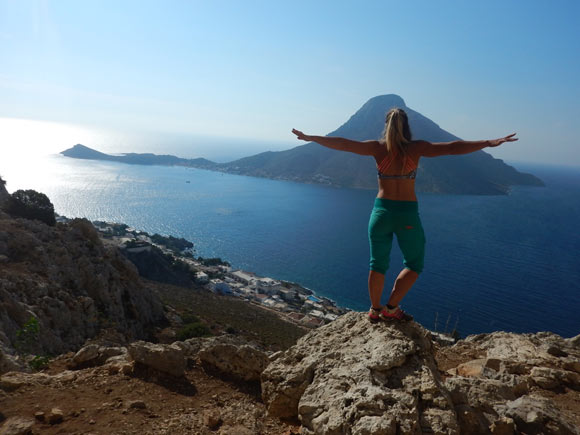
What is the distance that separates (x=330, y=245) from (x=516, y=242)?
33.9 meters

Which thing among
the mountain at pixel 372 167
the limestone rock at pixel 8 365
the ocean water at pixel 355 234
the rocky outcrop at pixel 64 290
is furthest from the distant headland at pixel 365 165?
the limestone rock at pixel 8 365

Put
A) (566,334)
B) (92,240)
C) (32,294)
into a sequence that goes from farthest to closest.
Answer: (566,334) → (92,240) → (32,294)

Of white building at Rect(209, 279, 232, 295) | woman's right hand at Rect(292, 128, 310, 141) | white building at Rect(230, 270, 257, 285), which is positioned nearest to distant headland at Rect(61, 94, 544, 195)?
white building at Rect(230, 270, 257, 285)

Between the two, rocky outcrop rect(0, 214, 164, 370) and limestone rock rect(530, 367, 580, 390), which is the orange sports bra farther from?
rocky outcrop rect(0, 214, 164, 370)

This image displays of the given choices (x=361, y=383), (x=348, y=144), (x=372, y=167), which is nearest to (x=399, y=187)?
(x=348, y=144)

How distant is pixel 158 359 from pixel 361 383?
9.22 feet

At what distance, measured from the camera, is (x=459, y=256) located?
2195 inches

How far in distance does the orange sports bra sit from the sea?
1188 inches

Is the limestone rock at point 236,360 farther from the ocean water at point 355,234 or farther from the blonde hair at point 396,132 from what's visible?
the ocean water at point 355,234

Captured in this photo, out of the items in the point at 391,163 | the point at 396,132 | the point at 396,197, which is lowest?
the point at 396,197

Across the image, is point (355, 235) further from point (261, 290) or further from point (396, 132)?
point (396, 132)

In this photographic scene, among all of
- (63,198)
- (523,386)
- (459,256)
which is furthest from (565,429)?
(63,198)

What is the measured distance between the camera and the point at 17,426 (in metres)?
2.97

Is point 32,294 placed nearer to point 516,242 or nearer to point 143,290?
point 143,290
